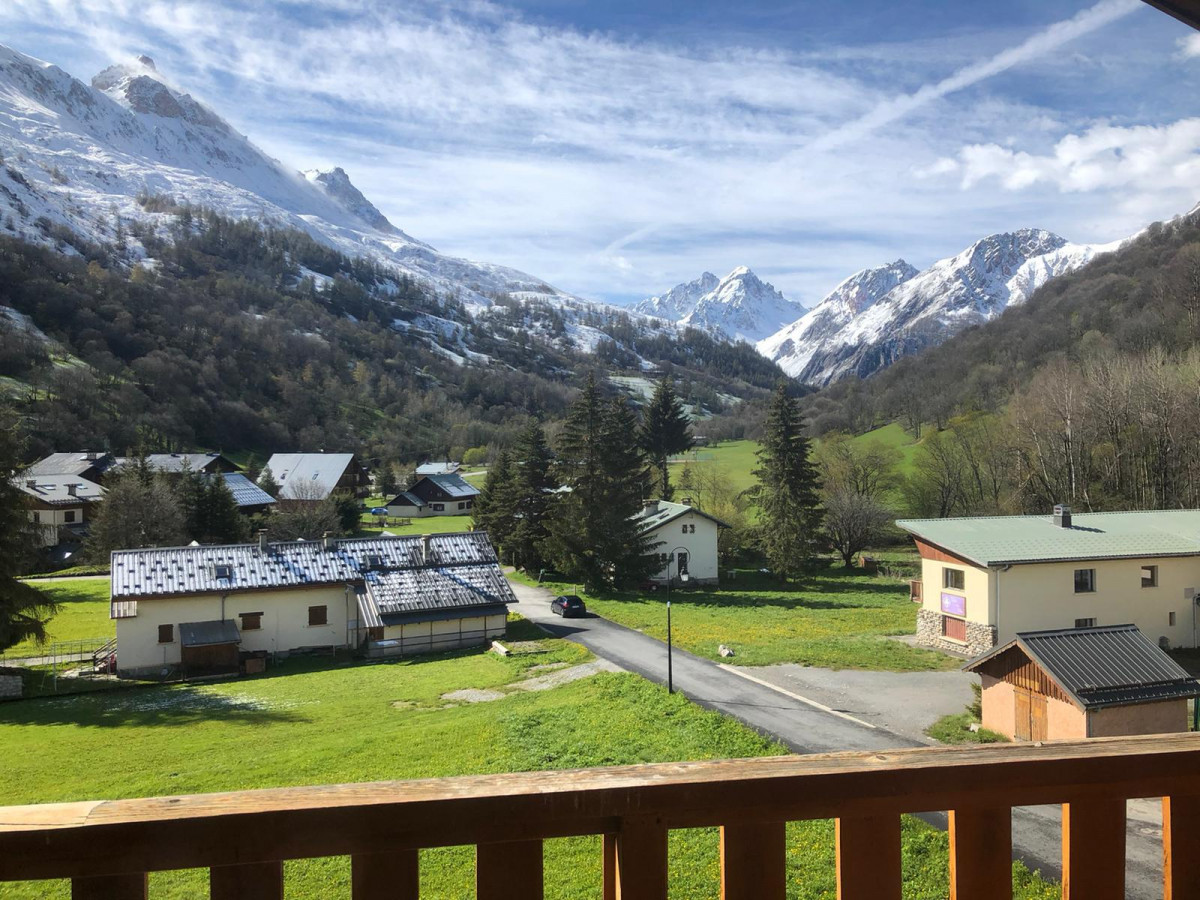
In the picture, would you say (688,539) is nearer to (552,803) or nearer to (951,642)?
(951,642)

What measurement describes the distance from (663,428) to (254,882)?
74.2 meters

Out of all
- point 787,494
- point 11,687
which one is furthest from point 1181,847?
point 787,494

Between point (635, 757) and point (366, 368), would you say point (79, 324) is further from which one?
point (635, 757)

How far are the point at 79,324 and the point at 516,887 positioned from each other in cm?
15230

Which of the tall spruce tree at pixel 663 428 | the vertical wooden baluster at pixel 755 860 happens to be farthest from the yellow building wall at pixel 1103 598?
the tall spruce tree at pixel 663 428

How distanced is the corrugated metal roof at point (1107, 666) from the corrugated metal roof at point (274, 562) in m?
27.6

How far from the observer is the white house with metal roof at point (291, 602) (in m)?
34.2

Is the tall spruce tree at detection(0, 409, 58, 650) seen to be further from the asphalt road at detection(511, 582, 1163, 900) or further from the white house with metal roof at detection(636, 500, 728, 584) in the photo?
the white house with metal roof at detection(636, 500, 728, 584)

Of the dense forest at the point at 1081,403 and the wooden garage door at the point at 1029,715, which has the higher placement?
the dense forest at the point at 1081,403

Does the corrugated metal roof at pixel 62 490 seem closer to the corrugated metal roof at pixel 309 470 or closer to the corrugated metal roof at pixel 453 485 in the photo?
the corrugated metal roof at pixel 309 470

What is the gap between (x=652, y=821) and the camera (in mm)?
1612

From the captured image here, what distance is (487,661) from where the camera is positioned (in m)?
32.4

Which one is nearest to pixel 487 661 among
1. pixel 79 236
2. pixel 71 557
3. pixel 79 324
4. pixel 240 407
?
pixel 71 557

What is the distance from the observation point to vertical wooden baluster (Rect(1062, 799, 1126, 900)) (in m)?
1.83
